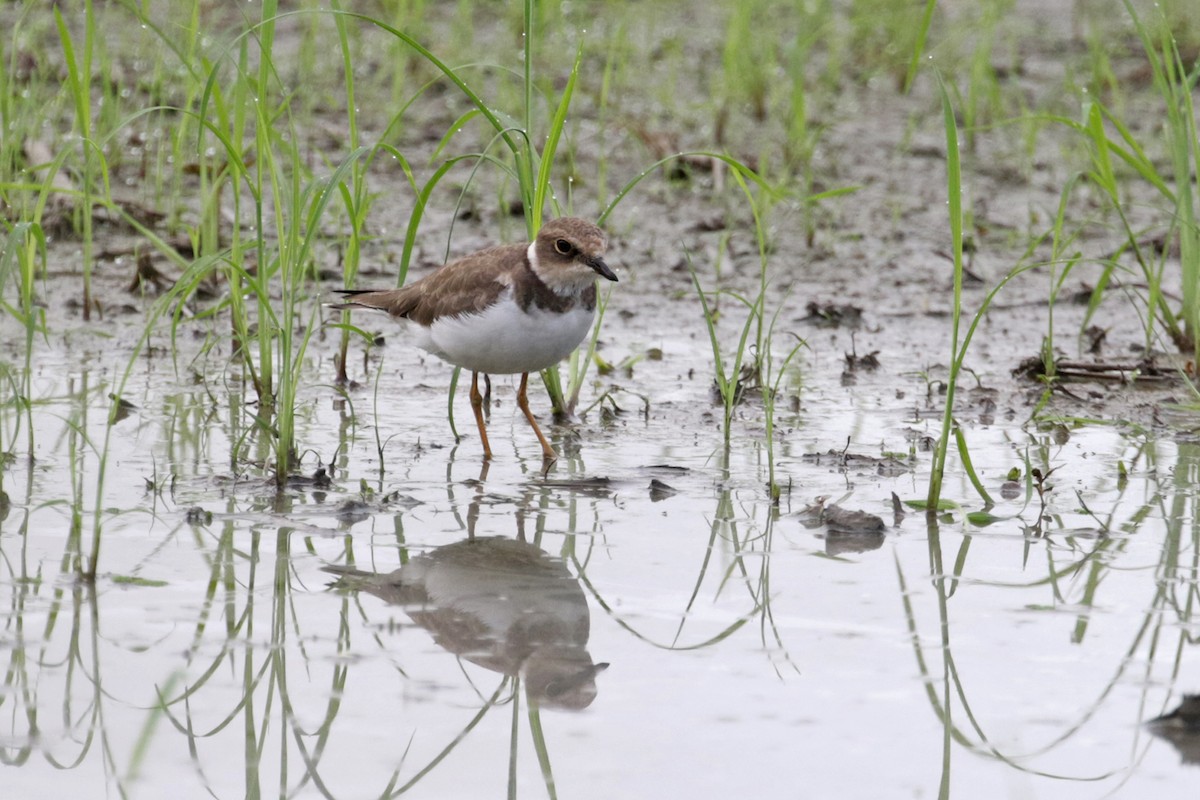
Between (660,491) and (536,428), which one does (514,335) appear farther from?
(660,491)

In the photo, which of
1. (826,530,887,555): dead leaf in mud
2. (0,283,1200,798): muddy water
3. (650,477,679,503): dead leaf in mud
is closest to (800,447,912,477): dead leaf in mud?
(0,283,1200,798): muddy water

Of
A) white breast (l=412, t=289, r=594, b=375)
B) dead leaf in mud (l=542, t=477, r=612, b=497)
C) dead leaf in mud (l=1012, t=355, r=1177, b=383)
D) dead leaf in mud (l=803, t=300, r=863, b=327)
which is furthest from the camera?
dead leaf in mud (l=803, t=300, r=863, b=327)

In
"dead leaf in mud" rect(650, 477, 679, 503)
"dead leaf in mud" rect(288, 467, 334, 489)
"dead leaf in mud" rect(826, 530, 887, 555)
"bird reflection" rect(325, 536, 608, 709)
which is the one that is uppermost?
"dead leaf in mud" rect(650, 477, 679, 503)

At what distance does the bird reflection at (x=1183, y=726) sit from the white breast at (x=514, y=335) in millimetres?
2696

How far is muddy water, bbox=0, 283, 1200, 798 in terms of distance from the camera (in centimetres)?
320

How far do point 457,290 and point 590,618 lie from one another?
6.93 ft

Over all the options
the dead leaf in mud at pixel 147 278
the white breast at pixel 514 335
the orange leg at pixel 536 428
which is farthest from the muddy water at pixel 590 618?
the dead leaf in mud at pixel 147 278

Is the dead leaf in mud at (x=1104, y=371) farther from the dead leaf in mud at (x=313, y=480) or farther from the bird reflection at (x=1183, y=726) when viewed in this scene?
the bird reflection at (x=1183, y=726)

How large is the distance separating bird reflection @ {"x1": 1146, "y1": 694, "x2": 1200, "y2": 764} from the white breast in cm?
270

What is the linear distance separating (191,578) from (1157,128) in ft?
28.1

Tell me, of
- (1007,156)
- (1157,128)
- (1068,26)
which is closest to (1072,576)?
(1007,156)

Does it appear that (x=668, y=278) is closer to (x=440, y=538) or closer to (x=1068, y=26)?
(x=440, y=538)

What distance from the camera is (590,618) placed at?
4.00 m

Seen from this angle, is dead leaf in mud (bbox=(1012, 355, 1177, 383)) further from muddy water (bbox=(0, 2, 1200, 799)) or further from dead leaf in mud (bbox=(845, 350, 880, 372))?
dead leaf in mud (bbox=(845, 350, 880, 372))
